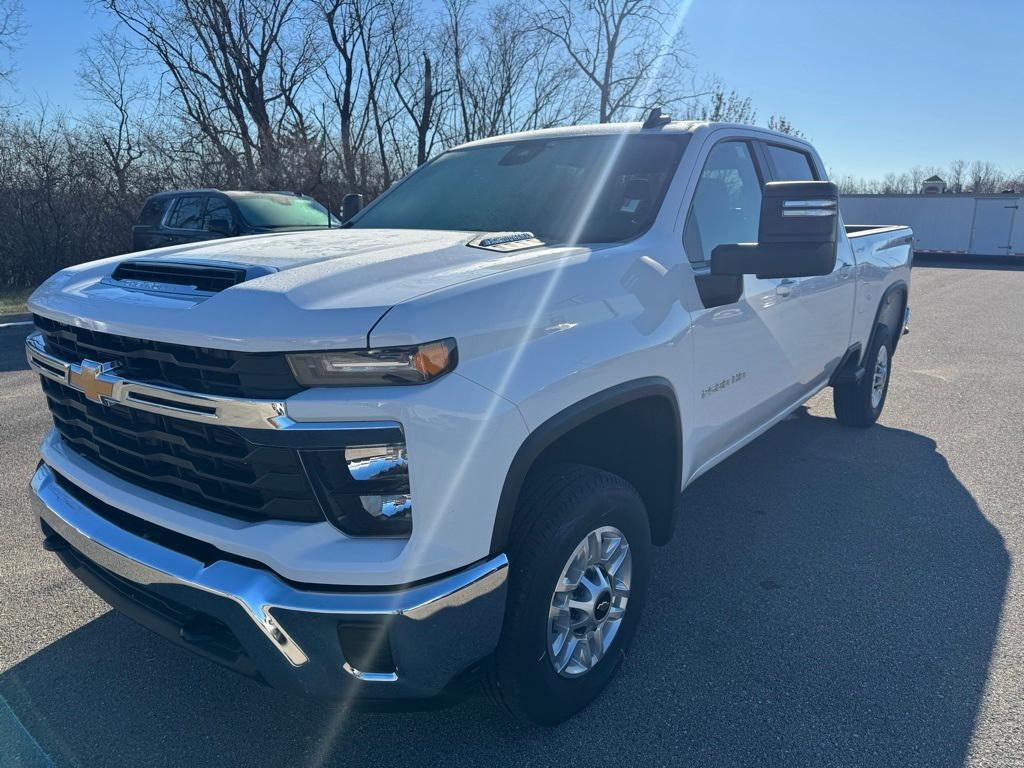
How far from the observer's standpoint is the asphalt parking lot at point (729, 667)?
7.60 ft

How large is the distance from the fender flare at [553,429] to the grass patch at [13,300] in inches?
394

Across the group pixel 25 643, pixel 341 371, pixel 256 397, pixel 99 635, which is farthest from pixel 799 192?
pixel 25 643

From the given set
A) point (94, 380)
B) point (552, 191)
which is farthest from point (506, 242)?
point (94, 380)

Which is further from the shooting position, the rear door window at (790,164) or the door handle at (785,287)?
the rear door window at (790,164)

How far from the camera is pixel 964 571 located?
11.2ft

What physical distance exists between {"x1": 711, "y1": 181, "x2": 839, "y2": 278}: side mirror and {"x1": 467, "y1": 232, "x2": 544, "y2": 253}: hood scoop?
77cm

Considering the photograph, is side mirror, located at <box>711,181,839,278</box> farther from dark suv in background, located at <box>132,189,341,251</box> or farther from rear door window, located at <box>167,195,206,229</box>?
rear door window, located at <box>167,195,206,229</box>

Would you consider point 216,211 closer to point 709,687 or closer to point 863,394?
point 863,394

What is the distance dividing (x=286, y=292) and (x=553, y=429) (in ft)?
2.63

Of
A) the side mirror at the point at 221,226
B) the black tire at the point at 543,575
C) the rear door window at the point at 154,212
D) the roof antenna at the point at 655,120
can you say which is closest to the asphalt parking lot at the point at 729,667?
the black tire at the point at 543,575

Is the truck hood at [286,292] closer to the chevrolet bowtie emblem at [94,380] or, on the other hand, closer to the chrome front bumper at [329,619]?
the chevrolet bowtie emblem at [94,380]

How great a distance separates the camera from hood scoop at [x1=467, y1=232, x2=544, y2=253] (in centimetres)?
248

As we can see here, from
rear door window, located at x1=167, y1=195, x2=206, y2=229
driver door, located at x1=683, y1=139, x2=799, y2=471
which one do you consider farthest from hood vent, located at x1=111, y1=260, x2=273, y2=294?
rear door window, located at x1=167, y1=195, x2=206, y2=229

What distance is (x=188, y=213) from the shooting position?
9914mm
